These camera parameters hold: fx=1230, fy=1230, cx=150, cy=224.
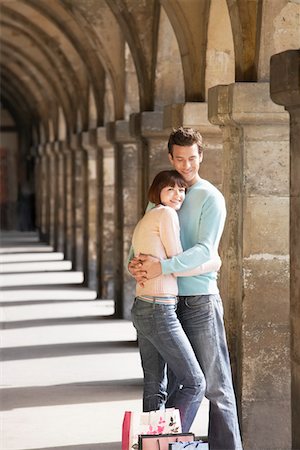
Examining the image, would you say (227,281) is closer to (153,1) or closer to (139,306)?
(139,306)

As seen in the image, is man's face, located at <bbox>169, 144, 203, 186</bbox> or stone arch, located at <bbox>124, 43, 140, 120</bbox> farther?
stone arch, located at <bbox>124, 43, 140, 120</bbox>

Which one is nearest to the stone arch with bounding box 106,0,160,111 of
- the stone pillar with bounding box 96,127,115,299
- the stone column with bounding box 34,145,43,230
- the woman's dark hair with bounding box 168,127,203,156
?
the stone pillar with bounding box 96,127,115,299

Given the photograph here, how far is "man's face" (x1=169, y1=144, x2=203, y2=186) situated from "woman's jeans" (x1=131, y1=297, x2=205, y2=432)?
2.18 ft

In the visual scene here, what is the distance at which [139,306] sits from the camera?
595 centimetres

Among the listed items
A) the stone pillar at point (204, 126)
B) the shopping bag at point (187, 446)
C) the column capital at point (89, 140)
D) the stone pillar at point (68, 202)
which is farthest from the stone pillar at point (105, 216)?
the shopping bag at point (187, 446)

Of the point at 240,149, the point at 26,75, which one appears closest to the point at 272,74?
the point at 240,149

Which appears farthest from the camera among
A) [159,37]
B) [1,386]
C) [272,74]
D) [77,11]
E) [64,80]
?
[64,80]

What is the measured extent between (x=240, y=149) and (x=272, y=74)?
216 cm

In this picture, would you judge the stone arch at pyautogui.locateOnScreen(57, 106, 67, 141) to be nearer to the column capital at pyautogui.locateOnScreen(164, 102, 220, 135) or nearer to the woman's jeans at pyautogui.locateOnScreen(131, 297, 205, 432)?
the column capital at pyautogui.locateOnScreen(164, 102, 220, 135)

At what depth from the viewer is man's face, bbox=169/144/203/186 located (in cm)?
607

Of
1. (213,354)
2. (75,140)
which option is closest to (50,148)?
(75,140)

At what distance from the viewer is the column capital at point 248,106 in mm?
7688

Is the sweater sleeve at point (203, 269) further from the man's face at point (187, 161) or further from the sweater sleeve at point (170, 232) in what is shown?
the man's face at point (187, 161)

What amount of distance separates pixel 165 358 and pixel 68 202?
1789cm
